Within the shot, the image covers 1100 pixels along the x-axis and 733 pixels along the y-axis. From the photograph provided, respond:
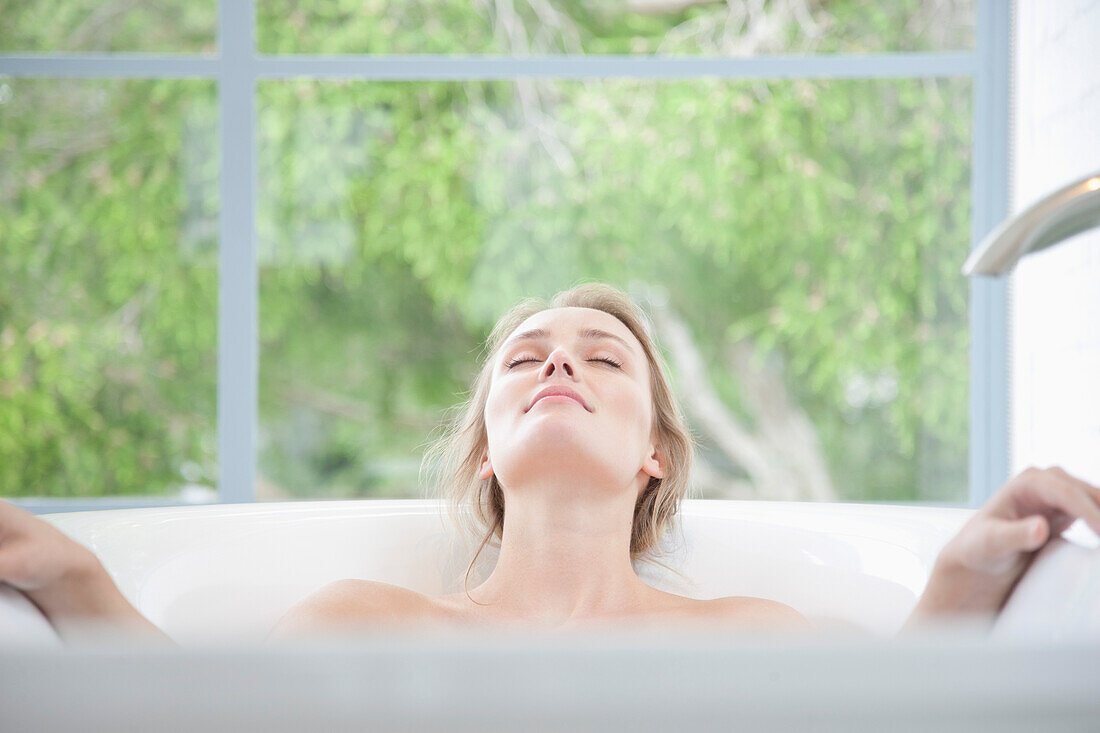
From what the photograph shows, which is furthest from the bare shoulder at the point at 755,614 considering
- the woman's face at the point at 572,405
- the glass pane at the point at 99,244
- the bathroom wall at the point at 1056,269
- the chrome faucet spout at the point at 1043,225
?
the glass pane at the point at 99,244

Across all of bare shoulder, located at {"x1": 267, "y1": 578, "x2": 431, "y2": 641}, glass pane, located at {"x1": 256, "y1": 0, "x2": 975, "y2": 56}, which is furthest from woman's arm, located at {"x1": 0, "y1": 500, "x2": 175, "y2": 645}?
glass pane, located at {"x1": 256, "y1": 0, "x2": 975, "y2": 56}

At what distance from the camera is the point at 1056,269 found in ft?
8.12

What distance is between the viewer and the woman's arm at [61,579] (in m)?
0.82

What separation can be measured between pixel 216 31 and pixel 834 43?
183 centimetres

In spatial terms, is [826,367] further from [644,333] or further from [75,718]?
[75,718]

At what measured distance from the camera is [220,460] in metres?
2.86

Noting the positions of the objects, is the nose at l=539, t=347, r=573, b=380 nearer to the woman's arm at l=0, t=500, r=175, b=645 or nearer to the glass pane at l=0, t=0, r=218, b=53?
the woman's arm at l=0, t=500, r=175, b=645

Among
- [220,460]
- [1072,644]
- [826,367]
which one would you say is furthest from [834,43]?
[1072,644]

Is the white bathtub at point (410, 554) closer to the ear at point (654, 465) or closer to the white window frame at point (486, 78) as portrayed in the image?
the ear at point (654, 465)

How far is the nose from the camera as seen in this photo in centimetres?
124

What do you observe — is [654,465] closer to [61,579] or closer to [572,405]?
[572,405]

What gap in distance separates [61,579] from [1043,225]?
85cm

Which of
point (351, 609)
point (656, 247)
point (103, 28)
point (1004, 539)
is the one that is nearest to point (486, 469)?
point (351, 609)

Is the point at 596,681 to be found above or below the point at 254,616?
above
